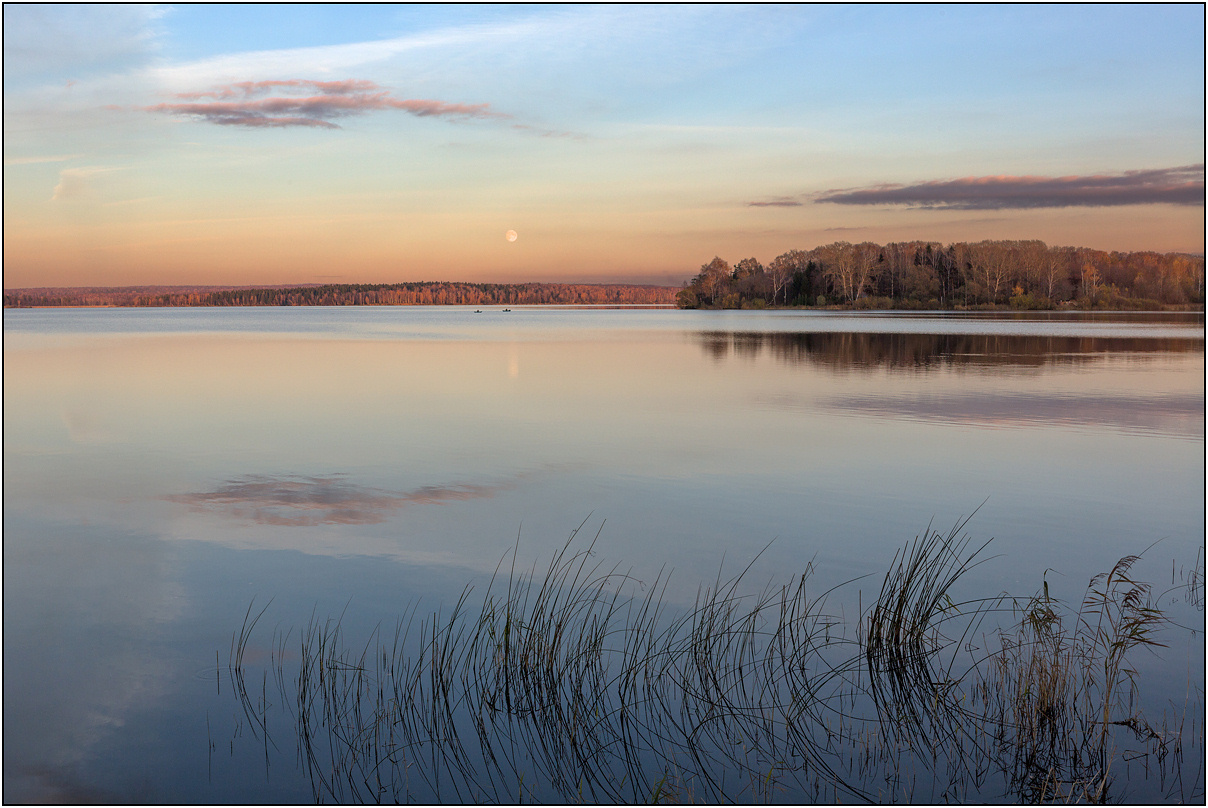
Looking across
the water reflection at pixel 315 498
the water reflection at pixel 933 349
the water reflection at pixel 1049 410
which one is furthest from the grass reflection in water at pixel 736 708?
the water reflection at pixel 933 349

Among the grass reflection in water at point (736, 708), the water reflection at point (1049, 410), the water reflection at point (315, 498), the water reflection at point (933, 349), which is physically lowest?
the grass reflection in water at point (736, 708)

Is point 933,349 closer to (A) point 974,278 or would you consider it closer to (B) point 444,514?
(B) point 444,514

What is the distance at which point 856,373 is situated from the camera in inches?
1189

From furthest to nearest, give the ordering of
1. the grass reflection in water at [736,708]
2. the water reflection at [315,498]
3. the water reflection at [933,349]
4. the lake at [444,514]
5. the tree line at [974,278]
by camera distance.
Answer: the tree line at [974,278] → the water reflection at [933,349] → the water reflection at [315,498] → the lake at [444,514] → the grass reflection in water at [736,708]

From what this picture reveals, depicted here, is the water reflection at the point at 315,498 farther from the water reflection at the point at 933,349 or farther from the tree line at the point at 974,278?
the tree line at the point at 974,278

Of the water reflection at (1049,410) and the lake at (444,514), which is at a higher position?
the water reflection at (1049,410)

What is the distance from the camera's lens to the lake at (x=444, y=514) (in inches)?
235

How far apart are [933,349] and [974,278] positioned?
3514 inches

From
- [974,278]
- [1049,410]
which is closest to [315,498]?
[1049,410]

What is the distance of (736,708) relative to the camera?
19.0ft

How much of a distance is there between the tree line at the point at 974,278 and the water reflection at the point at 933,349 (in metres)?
70.5

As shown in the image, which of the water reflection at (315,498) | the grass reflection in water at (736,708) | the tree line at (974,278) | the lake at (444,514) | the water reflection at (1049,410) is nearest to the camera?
the grass reflection in water at (736,708)

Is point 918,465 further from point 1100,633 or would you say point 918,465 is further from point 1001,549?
point 1100,633

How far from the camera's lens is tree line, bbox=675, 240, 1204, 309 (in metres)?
116
